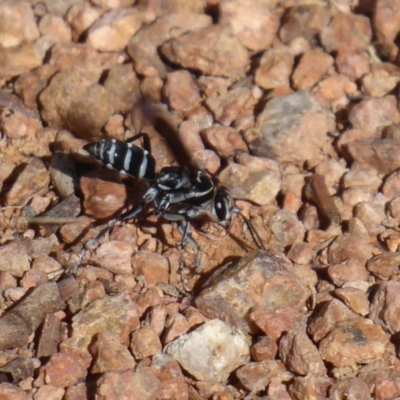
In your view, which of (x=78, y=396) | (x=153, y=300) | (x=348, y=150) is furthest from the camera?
(x=348, y=150)

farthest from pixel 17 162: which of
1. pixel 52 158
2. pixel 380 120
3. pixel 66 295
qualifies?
pixel 380 120

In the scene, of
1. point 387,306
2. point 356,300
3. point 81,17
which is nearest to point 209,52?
point 81,17

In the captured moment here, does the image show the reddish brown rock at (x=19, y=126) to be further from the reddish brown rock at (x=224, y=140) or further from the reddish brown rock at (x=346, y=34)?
the reddish brown rock at (x=346, y=34)

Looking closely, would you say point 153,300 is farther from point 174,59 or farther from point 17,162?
point 174,59

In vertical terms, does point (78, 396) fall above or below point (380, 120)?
above

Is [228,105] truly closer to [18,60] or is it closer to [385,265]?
[18,60]

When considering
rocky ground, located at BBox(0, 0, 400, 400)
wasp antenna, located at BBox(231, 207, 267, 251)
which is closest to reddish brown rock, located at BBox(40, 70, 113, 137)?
rocky ground, located at BBox(0, 0, 400, 400)

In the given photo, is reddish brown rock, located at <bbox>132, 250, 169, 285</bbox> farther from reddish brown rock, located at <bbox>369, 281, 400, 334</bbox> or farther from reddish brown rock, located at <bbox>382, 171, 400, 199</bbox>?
reddish brown rock, located at <bbox>382, 171, 400, 199</bbox>
